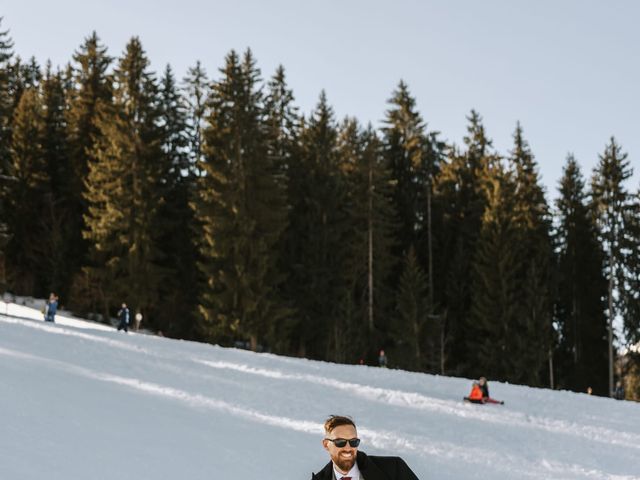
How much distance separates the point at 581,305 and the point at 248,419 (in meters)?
45.0

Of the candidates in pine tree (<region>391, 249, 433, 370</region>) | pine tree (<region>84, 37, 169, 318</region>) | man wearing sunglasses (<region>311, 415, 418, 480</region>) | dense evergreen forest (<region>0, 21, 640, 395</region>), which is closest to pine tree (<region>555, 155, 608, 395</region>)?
dense evergreen forest (<region>0, 21, 640, 395</region>)

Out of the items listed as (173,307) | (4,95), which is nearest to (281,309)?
(173,307)

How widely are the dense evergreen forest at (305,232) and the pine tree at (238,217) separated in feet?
0.41

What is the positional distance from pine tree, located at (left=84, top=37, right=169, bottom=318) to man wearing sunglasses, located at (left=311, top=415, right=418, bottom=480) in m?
40.7

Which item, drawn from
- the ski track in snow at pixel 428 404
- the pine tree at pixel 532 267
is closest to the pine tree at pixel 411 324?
the pine tree at pixel 532 267

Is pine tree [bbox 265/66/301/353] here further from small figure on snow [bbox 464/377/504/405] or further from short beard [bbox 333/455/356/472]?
short beard [bbox 333/455/356/472]

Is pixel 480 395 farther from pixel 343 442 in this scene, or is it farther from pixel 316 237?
pixel 316 237

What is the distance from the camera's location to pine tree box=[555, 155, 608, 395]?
51.8m

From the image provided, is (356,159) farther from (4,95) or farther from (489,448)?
(489,448)

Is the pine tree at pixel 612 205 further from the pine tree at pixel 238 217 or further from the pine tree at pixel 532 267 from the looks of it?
the pine tree at pixel 238 217

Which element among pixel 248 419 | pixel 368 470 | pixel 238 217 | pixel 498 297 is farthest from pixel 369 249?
pixel 368 470

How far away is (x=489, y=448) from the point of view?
14.2 metres

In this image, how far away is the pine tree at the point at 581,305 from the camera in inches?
2041

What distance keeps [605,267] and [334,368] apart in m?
36.0
